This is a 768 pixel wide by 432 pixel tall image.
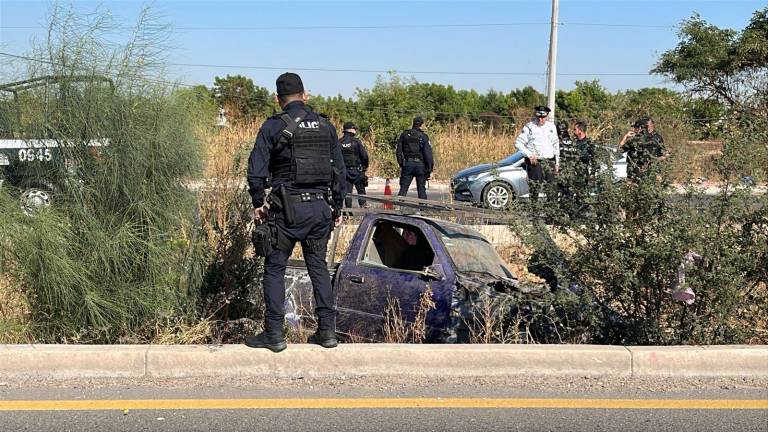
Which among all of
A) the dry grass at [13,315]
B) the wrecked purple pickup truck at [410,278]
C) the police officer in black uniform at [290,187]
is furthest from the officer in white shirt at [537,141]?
the dry grass at [13,315]

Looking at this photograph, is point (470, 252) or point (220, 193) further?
point (470, 252)

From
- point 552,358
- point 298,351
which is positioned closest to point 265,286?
point 298,351

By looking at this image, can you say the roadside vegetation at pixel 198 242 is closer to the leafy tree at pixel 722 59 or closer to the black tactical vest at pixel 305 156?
the black tactical vest at pixel 305 156

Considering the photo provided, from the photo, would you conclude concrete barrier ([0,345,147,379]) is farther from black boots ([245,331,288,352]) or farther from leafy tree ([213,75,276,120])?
leafy tree ([213,75,276,120])

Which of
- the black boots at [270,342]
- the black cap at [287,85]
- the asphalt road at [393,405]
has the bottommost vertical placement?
the asphalt road at [393,405]

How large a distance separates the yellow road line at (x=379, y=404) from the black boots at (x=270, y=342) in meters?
0.48

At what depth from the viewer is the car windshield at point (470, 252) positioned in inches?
243

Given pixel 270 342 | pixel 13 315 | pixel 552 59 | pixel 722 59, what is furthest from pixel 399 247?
pixel 722 59

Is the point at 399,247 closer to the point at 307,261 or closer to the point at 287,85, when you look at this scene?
the point at 307,261

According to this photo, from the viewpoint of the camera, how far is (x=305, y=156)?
4.99m

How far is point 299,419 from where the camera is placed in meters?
4.19

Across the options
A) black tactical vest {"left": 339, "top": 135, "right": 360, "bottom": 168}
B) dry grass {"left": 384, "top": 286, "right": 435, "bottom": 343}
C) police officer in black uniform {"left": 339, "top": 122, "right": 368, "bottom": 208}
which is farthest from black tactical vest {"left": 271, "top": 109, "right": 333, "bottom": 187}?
black tactical vest {"left": 339, "top": 135, "right": 360, "bottom": 168}

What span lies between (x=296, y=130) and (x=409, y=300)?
5.51 feet

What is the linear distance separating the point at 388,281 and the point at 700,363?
89.2 inches
